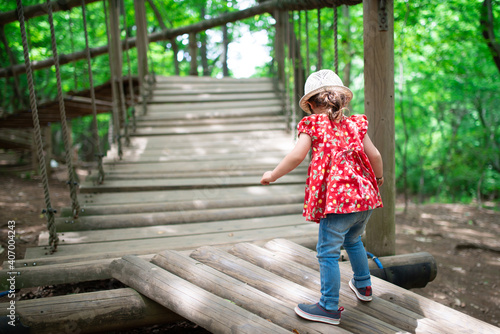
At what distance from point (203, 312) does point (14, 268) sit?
3.79ft

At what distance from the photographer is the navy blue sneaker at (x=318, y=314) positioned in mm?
1583

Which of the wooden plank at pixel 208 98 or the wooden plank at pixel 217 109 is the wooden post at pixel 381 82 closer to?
the wooden plank at pixel 217 109

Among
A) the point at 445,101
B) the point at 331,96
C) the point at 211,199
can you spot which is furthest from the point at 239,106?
the point at 445,101

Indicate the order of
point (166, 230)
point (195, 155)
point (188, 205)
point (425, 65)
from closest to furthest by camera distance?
point (166, 230) → point (188, 205) → point (195, 155) → point (425, 65)

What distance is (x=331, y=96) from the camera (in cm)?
168

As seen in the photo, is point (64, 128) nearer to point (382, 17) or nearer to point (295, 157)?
point (295, 157)

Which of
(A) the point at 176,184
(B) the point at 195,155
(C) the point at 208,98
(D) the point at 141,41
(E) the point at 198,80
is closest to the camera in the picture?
(A) the point at 176,184

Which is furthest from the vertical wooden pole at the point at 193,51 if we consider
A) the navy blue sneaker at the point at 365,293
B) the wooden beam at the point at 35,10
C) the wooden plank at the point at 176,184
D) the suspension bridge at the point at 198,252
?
the navy blue sneaker at the point at 365,293

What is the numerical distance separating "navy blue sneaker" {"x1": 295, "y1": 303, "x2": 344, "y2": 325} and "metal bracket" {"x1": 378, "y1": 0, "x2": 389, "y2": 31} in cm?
158

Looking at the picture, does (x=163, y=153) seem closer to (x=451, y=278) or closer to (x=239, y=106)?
(x=239, y=106)

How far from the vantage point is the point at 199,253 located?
2197mm

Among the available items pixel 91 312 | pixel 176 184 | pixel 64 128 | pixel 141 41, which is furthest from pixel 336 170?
pixel 141 41

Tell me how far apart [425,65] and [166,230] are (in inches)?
281

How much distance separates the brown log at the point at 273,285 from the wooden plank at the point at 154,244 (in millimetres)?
A: 269
